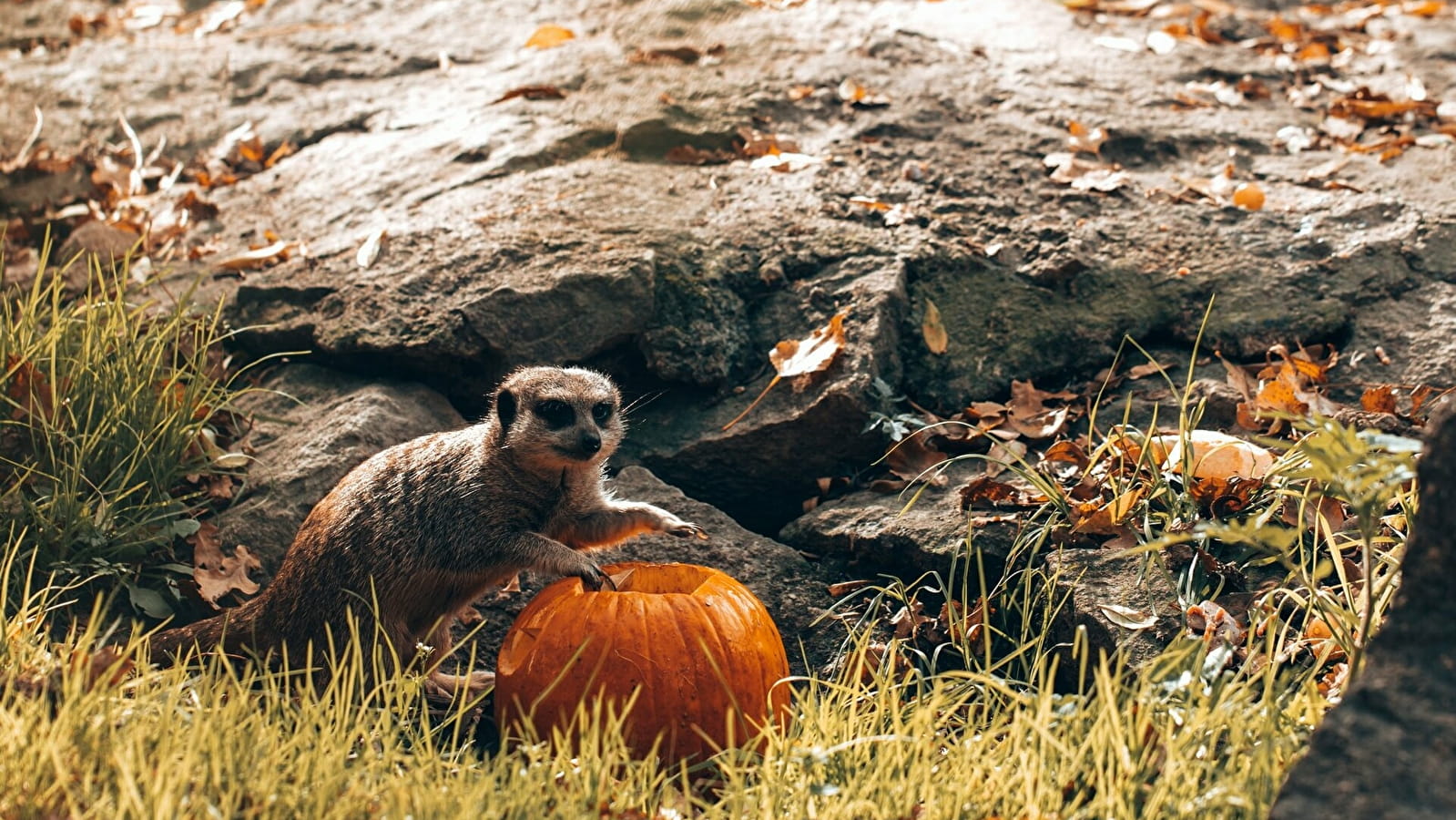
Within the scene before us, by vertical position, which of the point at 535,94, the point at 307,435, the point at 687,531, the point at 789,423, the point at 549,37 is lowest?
the point at 687,531

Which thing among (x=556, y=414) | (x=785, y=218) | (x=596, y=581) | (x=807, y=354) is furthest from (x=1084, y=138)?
(x=596, y=581)

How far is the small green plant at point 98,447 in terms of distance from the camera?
4.37 meters

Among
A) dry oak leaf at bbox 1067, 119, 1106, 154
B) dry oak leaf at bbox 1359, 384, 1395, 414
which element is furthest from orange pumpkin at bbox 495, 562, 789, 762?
dry oak leaf at bbox 1067, 119, 1106, 154

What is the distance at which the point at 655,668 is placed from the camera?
3.61 m

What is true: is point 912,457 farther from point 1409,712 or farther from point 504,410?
point 1409,712

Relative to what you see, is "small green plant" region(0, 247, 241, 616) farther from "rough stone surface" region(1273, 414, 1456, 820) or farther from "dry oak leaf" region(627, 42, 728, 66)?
"rough stone surface" region(1273, 414, 1456, 820)

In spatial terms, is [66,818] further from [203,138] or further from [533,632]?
[203,138]

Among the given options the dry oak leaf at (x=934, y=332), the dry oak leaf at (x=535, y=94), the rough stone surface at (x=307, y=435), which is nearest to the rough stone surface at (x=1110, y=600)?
the dry oak leaf at (x=934, y=332)

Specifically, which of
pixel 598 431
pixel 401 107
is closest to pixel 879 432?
pixel 598 431

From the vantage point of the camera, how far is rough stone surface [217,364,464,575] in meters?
4.77

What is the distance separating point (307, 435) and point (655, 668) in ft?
7.26

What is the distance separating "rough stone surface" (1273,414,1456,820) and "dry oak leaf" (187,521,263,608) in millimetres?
3591

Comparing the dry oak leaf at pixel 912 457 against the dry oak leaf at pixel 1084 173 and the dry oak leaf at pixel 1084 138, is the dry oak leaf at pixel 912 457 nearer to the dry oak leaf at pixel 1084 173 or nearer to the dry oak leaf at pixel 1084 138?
the dry oak leaf at pixel 1084 173

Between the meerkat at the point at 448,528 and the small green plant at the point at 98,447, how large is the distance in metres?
0.43
